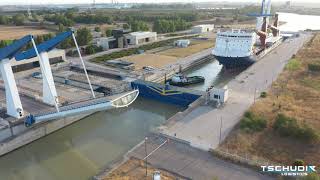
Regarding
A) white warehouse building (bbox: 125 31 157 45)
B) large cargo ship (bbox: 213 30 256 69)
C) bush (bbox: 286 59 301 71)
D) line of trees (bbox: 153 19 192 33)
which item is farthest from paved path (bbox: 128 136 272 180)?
line of trees (bbox: 153 19 192 33)

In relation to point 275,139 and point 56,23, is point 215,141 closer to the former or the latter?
point 275,139

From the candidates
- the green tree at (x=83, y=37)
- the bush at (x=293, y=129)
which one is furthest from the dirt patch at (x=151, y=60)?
the bush at (x=293, y=129)

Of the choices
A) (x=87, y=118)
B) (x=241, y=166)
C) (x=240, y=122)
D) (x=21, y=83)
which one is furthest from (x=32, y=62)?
(x=241, y=166)

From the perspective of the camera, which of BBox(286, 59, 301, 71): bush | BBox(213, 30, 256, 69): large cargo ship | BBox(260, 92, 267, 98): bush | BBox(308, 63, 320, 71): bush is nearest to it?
BBox(260, 92, 267, 98): bush

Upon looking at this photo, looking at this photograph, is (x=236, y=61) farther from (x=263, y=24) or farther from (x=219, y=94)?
(x=263, y=24)

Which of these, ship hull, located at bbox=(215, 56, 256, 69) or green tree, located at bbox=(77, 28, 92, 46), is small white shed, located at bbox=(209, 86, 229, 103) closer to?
ship hull, located at bbox=(215, 56, 256, 69)

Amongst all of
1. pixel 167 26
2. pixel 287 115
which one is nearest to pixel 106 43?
pixel 167 26

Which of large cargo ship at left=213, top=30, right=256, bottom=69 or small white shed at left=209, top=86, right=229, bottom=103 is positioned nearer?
small white shed at left=209, top=86, right=229, bottom=103

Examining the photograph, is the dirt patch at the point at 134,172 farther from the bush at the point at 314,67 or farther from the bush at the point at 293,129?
the bush at the point at 314,67

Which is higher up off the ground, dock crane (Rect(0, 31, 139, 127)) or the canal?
dock crane (Rect(0, 31, 139, 127))
